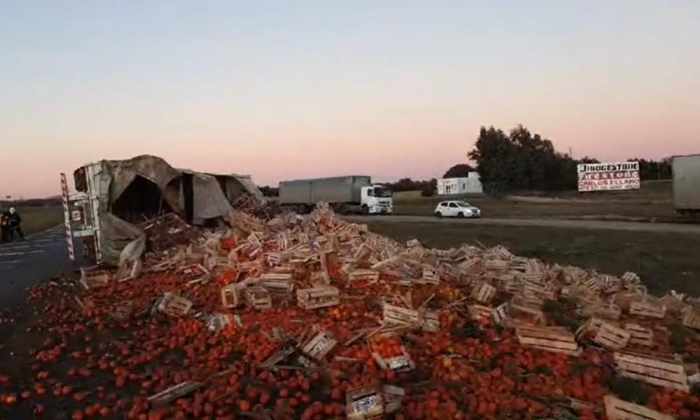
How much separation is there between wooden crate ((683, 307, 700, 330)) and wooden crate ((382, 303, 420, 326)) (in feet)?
13.5

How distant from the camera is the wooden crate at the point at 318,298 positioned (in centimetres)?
743

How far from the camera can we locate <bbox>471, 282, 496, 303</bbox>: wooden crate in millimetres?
7520

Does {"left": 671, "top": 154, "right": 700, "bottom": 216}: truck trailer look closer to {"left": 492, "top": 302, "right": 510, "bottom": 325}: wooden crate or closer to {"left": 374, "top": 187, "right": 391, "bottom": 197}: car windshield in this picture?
{"left": 374, "top": 187, "right": 391, "bottom": 197}: car windshield

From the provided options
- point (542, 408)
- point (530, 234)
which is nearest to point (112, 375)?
point (542, 408)

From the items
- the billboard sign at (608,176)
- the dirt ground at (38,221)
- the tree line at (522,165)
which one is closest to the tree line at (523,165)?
the tree line at (522,165)

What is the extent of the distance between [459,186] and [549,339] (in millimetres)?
75109

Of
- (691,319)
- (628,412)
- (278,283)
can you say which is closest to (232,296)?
(278,283)

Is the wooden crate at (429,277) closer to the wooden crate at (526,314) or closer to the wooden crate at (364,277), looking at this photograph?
the wooden crate at (364,277)

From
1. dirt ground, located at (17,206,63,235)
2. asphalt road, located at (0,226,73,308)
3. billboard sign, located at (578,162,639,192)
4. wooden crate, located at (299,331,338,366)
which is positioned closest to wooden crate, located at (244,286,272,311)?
wooden crate, located at (299,331,338,366)

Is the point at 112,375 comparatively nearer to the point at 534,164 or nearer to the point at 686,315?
the point at 686,315

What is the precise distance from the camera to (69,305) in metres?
9.09

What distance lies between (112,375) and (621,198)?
54.1m

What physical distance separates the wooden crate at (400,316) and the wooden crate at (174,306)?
314 centimetres

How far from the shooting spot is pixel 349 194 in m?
45.1
